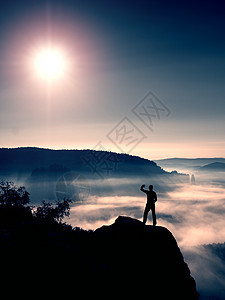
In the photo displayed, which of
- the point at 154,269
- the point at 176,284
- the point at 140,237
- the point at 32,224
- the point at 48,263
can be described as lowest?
the point at 176,284

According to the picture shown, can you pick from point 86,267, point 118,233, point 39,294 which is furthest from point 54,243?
point 118,233

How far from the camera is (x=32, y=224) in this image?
48.8ft

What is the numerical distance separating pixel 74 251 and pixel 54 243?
1349 mm

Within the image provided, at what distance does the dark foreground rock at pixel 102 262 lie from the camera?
1040 centimetres

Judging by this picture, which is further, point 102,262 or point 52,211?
point 52,211

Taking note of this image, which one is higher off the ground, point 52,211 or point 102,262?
point 102,262

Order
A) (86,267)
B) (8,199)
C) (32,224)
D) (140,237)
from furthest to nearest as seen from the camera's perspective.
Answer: (8,199) < (140,237) < (32,224) < (86,267)

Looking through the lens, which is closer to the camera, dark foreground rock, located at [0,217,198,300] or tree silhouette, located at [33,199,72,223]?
dark foreground rock, located at [0,217,198,300]

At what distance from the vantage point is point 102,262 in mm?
14906

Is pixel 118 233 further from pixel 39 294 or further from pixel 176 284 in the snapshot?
pixel 39 294

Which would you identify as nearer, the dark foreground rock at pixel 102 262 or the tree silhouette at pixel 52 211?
the dark foreground rock at pixel 102 262

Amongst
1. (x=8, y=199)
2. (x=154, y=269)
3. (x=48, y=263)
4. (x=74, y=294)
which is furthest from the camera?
(x=8, y=199)

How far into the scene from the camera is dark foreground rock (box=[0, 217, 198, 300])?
1040 cm

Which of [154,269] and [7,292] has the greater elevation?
[7,292]
